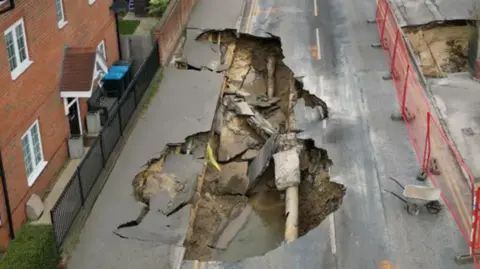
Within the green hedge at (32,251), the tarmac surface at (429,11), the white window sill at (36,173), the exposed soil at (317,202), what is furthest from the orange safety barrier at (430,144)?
the white window sill at (36,173)

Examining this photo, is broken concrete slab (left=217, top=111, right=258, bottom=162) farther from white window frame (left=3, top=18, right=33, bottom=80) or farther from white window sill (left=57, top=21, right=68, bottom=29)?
white window frame (left=3, top=18, right=33, bottom=80)

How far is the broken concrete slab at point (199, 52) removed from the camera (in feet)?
Result: 84.5

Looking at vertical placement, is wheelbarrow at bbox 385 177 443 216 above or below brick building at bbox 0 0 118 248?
below

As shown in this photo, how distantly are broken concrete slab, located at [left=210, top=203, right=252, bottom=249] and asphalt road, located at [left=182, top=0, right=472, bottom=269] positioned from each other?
2.72 meters

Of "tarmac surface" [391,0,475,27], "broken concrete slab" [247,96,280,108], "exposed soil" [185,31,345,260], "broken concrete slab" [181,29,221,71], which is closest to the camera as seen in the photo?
"exposed soil" [185,31,345,260]

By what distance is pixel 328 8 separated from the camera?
31.9 meters

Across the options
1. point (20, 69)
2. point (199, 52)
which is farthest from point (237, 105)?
point (20, 69)

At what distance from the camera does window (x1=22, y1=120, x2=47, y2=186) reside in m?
17.5

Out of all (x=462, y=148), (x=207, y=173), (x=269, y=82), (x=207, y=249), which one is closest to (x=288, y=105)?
(x=269, y=82)

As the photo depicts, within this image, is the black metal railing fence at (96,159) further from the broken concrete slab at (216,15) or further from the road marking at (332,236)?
the road marking at (332,236)

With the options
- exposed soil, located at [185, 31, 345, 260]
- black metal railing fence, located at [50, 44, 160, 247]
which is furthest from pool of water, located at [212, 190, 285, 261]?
black metal railing fence, located at [50, 44, 160, 247]

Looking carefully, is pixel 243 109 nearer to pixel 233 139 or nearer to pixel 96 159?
pixel 233 139

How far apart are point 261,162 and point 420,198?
5245mm

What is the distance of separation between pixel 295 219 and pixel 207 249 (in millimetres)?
2328
